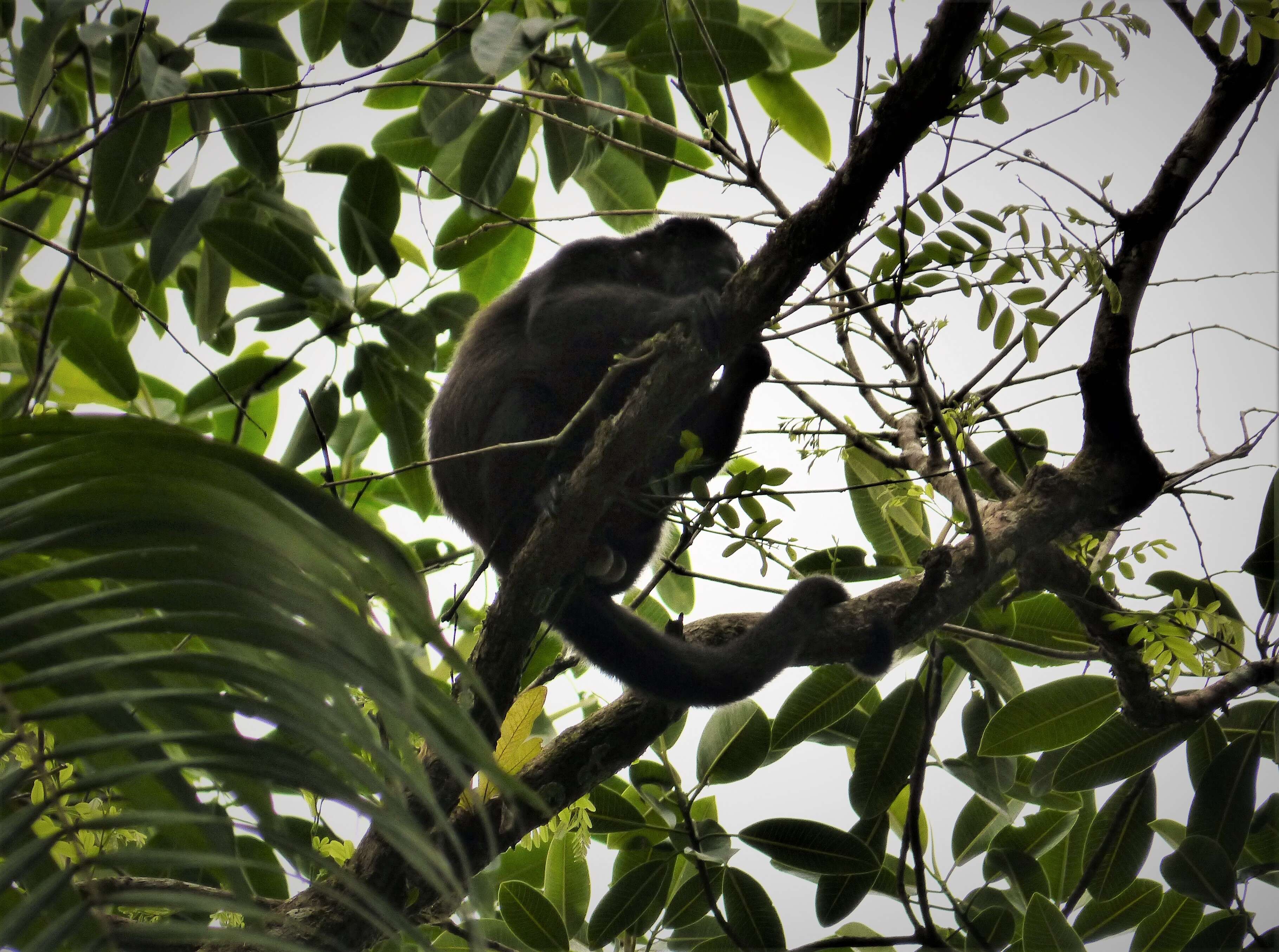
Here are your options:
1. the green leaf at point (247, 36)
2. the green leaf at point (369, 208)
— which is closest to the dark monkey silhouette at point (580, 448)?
the green leaf at point (369, 208)

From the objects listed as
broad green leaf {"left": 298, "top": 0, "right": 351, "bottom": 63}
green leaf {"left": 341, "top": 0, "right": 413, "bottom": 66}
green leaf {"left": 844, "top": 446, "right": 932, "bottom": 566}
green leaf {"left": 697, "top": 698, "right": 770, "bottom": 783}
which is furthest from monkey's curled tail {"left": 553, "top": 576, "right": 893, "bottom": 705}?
broad green leaf {"left": 298, "top": 0, "right": 351, "bottom": 63}

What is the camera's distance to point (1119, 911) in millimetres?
2953

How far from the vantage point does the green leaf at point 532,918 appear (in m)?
2.86

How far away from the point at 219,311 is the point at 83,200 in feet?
2.85

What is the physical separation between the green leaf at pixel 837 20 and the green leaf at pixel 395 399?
1738mm

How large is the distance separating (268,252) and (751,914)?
2.55 m

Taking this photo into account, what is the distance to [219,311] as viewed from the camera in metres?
3.34

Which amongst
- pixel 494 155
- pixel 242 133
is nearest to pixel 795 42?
pixel 494 155

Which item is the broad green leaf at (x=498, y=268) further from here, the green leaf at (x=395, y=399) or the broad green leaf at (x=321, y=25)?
the broad green leaf at (x=321, y=25)

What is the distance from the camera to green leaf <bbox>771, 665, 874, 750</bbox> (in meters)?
3.12

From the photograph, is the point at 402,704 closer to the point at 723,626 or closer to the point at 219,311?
the point at 723,626

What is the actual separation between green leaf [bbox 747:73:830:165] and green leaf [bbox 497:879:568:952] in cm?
253

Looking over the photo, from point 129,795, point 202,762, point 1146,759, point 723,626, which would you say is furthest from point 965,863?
point 202,762

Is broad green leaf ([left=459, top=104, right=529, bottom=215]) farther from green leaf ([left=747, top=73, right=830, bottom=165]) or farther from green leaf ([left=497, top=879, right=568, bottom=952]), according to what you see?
green leaf ([left=497, top=879, right=568, bottom=952])
